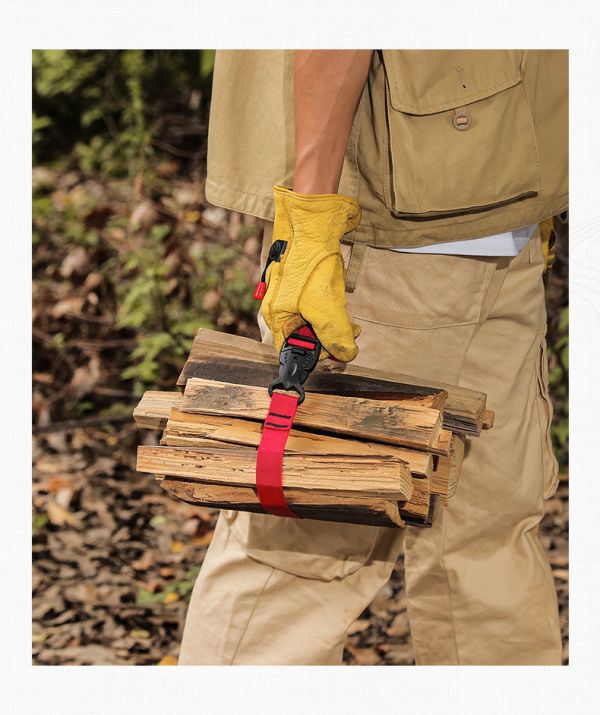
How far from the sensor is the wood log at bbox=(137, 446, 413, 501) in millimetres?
1731

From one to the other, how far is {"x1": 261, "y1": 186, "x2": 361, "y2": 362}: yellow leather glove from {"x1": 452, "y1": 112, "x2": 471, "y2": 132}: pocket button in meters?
0.29

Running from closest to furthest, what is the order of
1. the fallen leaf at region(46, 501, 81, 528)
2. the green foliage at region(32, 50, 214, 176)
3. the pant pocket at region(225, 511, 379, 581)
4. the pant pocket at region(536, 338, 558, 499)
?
1. the pant pocket at region(225, 511, 379, 581)
2. the pant pocket at region(536, 338, 558, 499)
3. the fallen leaf at region(46, 501, 81, 528)
4. the green foliage at region(32, 50, 214, 176)

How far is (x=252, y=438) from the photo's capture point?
1.83 metres

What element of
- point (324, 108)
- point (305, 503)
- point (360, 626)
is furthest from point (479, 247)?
point (360, 626)

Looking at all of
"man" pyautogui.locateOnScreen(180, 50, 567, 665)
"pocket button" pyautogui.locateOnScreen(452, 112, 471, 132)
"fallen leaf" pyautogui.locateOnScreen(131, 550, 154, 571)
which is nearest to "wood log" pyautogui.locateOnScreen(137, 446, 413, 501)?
"man" pyautogui.locateOnScreen(180, 50, 567, 665)

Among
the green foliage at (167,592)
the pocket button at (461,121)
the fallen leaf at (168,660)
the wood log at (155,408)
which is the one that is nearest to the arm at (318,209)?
the pocket button at (461,121)

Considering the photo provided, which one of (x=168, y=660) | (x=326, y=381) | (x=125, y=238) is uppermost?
(x=125, y=238)

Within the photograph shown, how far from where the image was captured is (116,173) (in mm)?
5250

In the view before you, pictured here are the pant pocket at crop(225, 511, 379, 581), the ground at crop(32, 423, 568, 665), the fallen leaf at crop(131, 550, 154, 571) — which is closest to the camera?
the pant pocket at crop(225, 511, 379, 581)

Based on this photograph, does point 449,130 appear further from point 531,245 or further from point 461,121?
point 531,245

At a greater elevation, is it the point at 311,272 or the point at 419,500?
the point at 311,272

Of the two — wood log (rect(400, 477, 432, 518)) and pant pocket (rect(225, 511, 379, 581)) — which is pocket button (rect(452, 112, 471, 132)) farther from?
pant pocket (rect(225, 511, 379, 581))

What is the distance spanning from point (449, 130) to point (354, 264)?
1.15ft

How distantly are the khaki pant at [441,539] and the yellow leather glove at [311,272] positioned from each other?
0.71 ft
